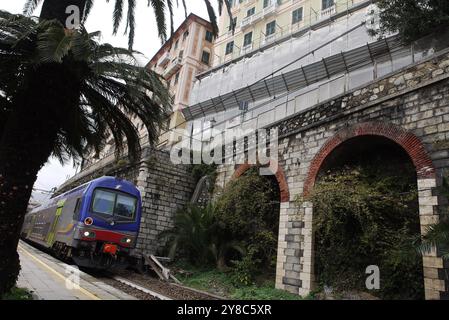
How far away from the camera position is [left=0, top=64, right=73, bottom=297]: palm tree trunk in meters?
4.42

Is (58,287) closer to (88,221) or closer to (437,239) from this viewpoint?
(88,221)

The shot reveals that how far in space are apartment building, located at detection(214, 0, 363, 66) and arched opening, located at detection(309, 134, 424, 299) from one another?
14578mm

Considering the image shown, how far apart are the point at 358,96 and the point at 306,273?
17.1 feet

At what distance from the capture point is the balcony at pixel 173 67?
3209 cm

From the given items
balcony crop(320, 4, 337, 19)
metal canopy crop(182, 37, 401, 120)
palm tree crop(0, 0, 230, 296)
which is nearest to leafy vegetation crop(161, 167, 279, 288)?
metal canopy crop(182, 37, 401, 120)

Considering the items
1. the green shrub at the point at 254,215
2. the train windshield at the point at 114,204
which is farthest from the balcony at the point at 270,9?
the train windshield at the point at 114,204

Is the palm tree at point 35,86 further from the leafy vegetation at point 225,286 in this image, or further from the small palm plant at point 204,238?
the small palm plant at point 204,238

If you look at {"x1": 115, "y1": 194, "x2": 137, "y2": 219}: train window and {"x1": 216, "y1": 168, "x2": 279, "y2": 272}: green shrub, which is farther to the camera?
{"x1": 216, "y1": 168, "x2": 279, "y2": 272}: green shrub

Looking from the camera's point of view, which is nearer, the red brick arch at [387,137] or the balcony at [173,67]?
the red brick arch at [387,137]

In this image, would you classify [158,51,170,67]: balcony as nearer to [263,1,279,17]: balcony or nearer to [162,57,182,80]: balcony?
[162,57,182,80]: balcony

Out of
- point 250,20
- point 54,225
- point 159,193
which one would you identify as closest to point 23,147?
point 54,225

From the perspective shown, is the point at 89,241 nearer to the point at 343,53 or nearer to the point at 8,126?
the point at 8,126

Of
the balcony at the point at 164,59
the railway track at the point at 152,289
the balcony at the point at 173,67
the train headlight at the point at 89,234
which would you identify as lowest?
the railway track at the point at 152,289

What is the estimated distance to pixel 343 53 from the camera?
15812mm
